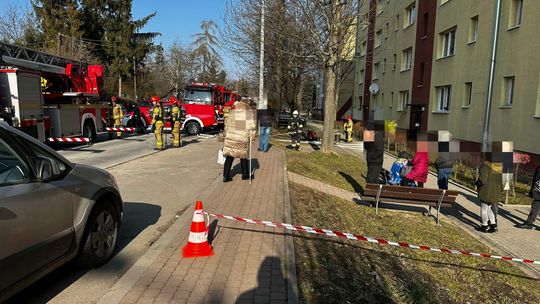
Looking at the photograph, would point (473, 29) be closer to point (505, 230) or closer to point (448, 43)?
point (448, 43)

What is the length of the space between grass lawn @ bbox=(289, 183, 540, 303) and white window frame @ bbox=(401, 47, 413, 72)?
22.3 m

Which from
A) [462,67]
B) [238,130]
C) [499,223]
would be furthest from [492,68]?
[238,130]

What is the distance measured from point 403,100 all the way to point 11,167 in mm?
27958

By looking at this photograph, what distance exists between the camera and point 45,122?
1432cm

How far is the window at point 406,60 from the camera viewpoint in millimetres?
28225

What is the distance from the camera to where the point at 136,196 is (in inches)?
310

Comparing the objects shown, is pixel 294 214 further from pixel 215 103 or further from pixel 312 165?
pixel 215 103

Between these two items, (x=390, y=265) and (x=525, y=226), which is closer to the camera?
(x=390, y=265)

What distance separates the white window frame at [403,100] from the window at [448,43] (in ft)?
15.9

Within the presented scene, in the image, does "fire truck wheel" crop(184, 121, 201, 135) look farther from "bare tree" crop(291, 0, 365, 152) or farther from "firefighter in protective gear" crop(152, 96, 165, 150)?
"bare tree" crop(291, 0, 365, 152)

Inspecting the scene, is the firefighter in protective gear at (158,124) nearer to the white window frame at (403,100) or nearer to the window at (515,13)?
the window at (515,13)

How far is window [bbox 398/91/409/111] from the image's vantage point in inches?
1096

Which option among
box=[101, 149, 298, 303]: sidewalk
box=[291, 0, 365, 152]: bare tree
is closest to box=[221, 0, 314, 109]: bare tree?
box=[291, 0, 365, 152]: bare tree

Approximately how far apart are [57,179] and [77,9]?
3993 cm
